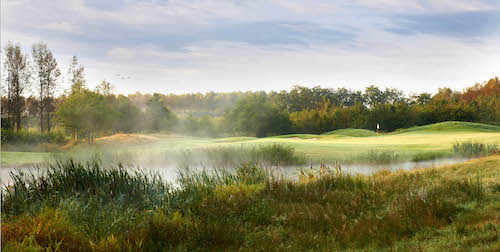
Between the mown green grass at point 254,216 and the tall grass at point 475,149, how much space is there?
23.5ft

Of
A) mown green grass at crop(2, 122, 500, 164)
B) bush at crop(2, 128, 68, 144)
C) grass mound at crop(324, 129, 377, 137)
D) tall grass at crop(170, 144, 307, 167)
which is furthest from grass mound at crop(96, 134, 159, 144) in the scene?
grass mound at crop(324, 129, 377, 137)

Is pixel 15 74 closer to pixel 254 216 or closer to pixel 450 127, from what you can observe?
pixel 254 216

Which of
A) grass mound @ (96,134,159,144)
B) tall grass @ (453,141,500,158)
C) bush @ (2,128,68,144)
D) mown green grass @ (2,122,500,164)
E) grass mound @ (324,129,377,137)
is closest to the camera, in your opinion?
tall grass @ (453,141,500,158)

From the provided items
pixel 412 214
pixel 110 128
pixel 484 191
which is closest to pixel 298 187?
pixel 412 214

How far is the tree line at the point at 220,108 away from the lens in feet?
48.2

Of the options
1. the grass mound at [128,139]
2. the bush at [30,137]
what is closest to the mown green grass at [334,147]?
the grass mound at [128,139]

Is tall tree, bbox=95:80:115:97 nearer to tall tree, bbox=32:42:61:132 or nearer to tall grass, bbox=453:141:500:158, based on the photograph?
tall tree, bbox=32:42:61:132

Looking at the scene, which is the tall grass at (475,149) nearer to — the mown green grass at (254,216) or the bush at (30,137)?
the mown green grass at (254,216)

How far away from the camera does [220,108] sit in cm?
2244

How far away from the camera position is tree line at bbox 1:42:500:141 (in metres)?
14.7

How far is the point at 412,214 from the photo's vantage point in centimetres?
502

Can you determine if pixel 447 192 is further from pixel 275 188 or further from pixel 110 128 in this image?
pixel 110 128

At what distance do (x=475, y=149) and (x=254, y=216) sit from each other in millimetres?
11516

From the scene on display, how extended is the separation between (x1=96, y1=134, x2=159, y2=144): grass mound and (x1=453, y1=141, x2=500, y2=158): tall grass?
1323 centimetres
